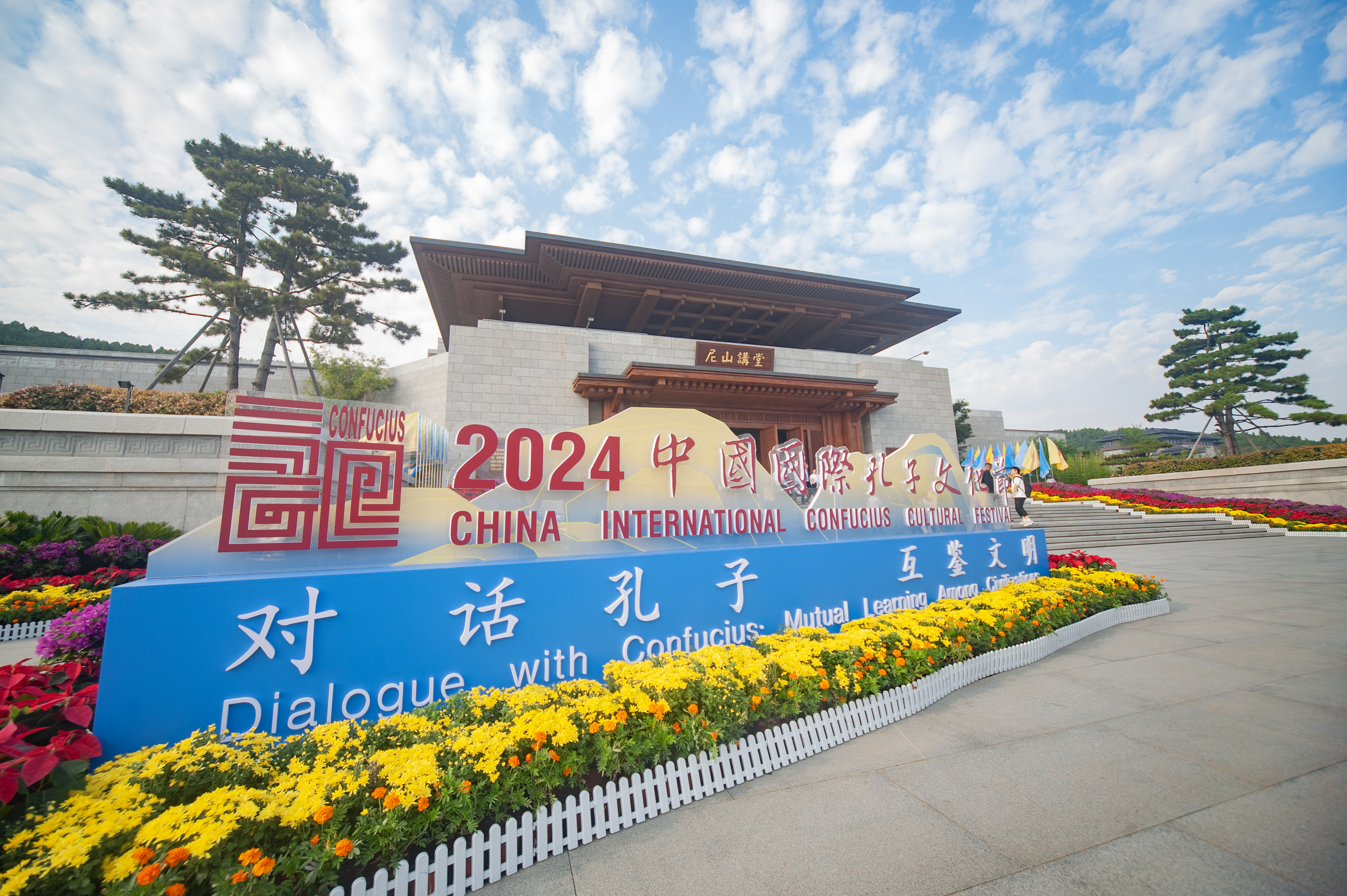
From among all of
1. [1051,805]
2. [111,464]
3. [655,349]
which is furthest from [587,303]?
[1051,805]

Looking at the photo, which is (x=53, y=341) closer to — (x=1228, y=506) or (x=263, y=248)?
(x=263, y=248)

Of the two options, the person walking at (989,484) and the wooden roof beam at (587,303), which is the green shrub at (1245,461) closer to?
the person walking at (989,484)

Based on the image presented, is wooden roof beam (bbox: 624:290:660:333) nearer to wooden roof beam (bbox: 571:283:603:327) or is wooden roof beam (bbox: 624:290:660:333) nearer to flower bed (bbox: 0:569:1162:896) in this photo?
wooden roof beam (bbox: 571:283:603:327)

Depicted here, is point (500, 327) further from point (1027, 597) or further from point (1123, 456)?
point (1123, 456)

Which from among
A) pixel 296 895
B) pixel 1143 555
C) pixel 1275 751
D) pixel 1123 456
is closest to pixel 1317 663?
pixel 1275 751

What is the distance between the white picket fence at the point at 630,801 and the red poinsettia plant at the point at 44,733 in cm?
129

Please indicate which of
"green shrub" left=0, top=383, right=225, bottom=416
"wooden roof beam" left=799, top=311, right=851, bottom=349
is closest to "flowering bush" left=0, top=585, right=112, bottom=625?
"green shrub" left=0, top=383, right=225, bottom=416

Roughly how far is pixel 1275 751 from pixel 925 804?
225 centimetres

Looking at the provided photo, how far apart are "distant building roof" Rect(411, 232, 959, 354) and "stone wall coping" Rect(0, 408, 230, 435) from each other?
5774 millimetres

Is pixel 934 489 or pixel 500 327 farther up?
pixel 500 327

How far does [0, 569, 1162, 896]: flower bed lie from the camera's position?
5.62ft

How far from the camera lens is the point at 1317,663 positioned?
432 cm

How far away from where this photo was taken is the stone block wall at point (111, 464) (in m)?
7.94

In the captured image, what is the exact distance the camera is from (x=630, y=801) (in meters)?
2.50
